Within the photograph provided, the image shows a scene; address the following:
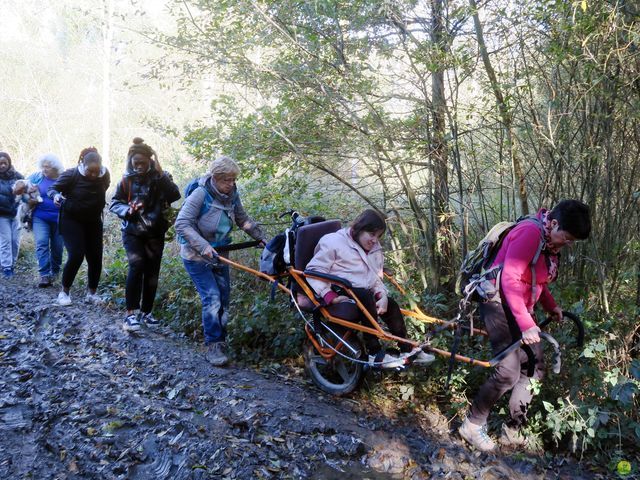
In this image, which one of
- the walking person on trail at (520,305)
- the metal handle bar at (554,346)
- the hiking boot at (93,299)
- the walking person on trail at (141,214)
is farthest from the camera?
the hiking boot at (93,299)

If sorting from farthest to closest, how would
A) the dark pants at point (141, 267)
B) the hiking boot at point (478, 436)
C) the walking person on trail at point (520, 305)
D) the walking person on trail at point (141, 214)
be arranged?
1. the dark pants at point (141, 267)
2. the walking person on trail at point (141, 214)
3. the hiking boot at point (478, 436)
4. the walking person on trail at point (520, 305)

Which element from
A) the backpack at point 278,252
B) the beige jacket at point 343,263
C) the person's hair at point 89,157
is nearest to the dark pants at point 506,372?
the beige jacket at point 343,263

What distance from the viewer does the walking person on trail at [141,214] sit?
5.47m

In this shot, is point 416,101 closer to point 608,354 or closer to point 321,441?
point 608,354

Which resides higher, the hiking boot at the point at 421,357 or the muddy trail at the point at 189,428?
the hiking boot at the point at 421,357

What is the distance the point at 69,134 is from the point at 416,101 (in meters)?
22.5

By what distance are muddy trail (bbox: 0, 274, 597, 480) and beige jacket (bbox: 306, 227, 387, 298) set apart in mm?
1100

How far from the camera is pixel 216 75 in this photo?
647 cm

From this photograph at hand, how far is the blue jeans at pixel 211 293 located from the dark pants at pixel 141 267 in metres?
0.92

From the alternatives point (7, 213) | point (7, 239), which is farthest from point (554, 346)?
point (7, 239)

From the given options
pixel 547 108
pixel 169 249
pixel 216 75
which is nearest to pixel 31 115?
pixel 169 249

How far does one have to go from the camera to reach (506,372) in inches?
148

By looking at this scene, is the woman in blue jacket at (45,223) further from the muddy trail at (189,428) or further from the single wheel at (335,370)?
the single wheel at (335,370)

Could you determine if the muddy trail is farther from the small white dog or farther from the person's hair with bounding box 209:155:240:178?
the small white dog
